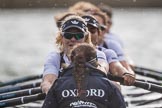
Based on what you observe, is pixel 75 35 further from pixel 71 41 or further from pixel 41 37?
pixel 41 37

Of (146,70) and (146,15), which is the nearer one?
(146,70)

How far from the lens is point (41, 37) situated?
25.4 m

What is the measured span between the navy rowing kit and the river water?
295 inches

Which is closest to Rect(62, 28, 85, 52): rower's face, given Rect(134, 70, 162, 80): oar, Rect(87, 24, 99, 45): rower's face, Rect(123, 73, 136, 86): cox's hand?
Rect(123, 73, 136, 86): cox's hand

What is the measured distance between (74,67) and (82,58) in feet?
0.32

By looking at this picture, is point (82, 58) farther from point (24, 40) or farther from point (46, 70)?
point (24, 40)

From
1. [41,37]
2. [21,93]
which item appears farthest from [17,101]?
[41,37]

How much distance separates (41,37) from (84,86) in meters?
20.7

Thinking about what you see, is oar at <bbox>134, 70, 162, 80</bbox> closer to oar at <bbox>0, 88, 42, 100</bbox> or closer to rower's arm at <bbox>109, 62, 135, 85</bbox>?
rower's arm at <bbox>109, 62, 135, 85</bbox>

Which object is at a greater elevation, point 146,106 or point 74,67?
point 74,67

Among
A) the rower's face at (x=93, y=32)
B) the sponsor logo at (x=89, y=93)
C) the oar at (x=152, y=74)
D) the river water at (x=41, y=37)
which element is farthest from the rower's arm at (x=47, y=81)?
the river water at (x=41, y=37)

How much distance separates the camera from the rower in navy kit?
15.6ft

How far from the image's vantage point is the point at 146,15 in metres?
37.6

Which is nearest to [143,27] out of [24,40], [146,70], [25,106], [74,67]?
[24,40]
